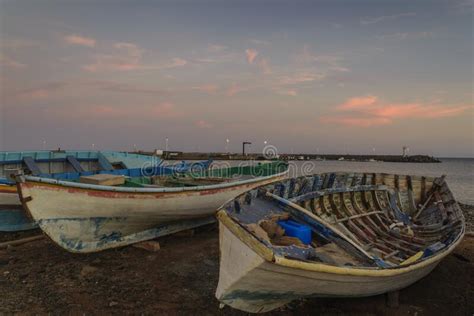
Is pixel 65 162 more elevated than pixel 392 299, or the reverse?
pixel 65 162

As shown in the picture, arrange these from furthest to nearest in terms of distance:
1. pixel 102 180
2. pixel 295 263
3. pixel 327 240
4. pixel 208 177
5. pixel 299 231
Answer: pixel 208 177 → pixel 102 180 → pixel 327 240 → pixel 299 231 → pixel 295 263

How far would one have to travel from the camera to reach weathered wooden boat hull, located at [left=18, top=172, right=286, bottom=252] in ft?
22.5

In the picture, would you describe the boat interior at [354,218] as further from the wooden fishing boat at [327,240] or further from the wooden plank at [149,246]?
the wooden plank at [149,246]

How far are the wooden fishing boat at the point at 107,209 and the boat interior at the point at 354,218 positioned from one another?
2.98 meters

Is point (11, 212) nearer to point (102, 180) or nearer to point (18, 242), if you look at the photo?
point (18, 242)

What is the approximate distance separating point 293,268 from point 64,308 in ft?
15.1

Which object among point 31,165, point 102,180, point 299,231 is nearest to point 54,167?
point 31,165

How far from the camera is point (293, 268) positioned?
368 cm

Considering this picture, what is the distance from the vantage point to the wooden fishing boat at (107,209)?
687cm

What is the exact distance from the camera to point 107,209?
296 inches

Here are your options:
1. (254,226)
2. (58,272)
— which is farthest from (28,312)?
(254,226)

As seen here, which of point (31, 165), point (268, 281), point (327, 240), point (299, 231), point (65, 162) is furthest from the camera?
point (65, 162)

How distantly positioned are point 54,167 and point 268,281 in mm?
11612

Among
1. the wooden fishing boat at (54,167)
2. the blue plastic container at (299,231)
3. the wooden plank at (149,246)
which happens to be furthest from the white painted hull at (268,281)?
the wooden fishing boat at (54,167)
